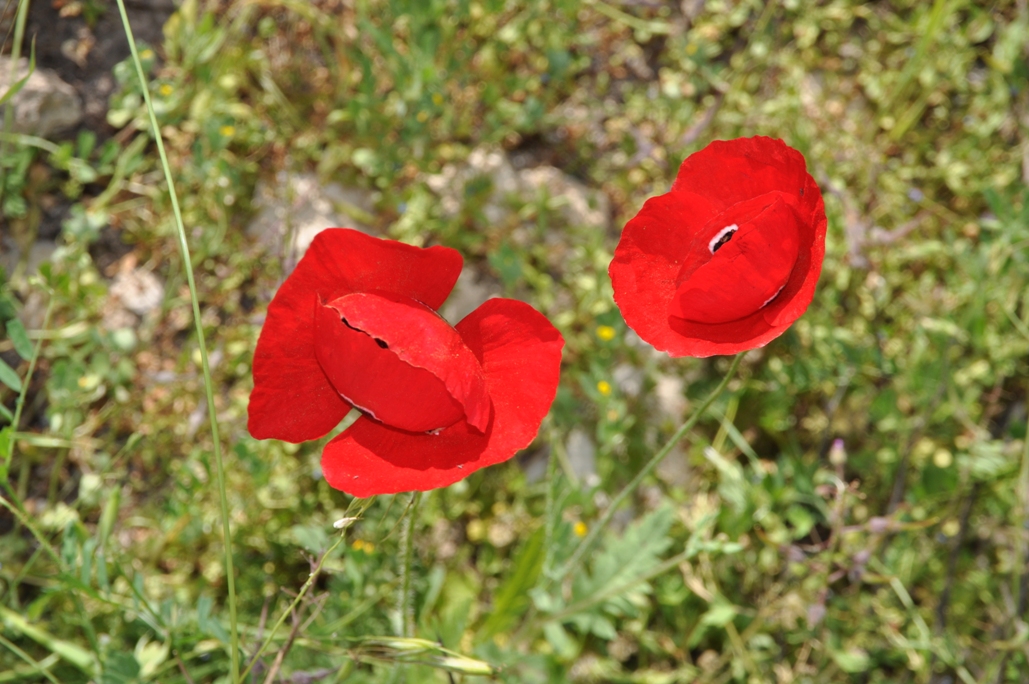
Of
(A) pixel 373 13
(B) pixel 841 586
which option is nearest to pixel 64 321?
(A) pixel 373 13

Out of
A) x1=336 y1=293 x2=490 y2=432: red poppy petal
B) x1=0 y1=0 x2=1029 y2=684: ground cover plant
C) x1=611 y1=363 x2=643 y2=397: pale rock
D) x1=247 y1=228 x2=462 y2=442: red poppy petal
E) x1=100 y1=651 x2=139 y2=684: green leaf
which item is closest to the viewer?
x1=336 y1=293 x2=490 y2=432: red poppy petal

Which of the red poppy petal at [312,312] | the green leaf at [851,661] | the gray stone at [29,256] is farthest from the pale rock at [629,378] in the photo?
the gray stone at [29,256]

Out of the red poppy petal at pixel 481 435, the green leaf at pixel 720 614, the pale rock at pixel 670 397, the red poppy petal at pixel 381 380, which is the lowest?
the green leaf at pixel 720 614

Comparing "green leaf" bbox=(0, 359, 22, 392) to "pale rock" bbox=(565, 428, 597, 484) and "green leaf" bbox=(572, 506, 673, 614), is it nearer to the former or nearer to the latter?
"green leaf" bbox=(572, 506, 673, 614)

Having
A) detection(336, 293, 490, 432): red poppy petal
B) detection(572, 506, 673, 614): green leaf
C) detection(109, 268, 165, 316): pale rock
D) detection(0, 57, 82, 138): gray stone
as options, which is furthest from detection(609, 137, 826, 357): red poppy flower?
detection(0, 57, 82, 138): gray stone

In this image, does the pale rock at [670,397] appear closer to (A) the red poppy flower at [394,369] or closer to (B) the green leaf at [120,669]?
(A) the red poppy flower at [394,369]

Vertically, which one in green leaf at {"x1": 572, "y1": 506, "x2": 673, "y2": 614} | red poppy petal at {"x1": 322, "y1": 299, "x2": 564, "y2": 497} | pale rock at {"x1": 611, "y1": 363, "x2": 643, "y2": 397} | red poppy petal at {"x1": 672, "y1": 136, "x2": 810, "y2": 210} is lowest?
pale rock at {"x1": 611, "y1": 363, "x2": 643, "y2": 397}

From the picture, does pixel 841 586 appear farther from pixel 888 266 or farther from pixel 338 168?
pixel 338 168

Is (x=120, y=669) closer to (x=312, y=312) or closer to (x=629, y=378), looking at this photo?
(x=312, y=312)
